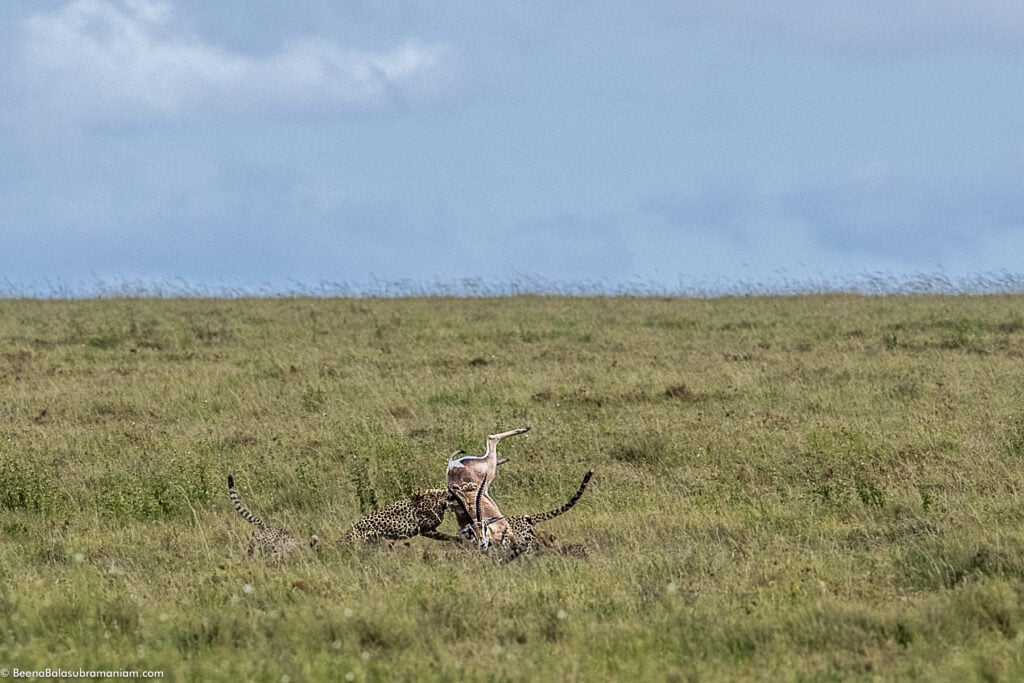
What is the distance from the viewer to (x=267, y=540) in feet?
28.2

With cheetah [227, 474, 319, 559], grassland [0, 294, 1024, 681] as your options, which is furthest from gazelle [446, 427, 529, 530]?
cheetah [227, 474, 319, 559]

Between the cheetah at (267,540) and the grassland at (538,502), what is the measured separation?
0.63 ft

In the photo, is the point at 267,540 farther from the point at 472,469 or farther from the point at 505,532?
the point at 505,532

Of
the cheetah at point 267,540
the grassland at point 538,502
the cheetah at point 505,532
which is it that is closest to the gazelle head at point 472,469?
the cheetah at point 505,532

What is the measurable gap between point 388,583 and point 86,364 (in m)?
13.3

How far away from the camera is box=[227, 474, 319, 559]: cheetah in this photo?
8.45 meters

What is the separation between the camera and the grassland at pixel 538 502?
652cm

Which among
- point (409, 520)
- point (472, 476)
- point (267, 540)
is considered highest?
point (472, 476)

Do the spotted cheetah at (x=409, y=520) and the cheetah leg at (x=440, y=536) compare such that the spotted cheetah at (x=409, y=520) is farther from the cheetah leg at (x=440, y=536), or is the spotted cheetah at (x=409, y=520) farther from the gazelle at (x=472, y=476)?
the gazelle at (x=472, y=476)

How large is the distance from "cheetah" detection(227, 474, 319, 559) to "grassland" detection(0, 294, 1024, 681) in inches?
7.6

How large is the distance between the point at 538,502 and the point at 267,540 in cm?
282

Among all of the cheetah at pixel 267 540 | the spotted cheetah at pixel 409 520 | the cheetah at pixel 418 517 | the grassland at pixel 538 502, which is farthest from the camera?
the cheetah at pixel 267 540

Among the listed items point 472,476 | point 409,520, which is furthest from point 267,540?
point 472,476

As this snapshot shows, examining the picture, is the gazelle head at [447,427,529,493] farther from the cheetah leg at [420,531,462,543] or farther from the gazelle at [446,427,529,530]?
the cheetah leg at [420,531,462,543]
